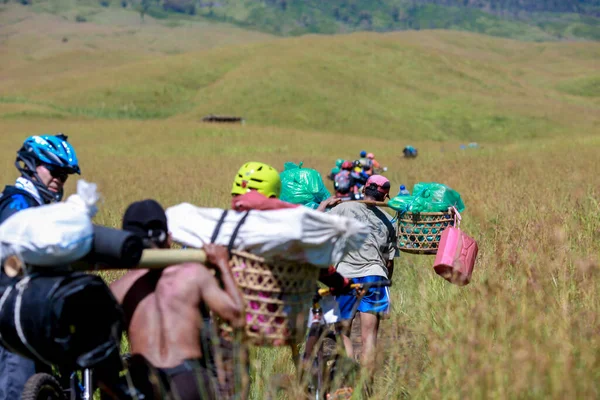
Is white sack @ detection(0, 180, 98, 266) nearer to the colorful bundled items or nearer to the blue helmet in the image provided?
the blue helmet

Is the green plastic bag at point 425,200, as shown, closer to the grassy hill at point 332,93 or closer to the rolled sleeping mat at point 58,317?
the rolled sleeping mat at point 58,317

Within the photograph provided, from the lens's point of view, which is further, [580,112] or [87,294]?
[580,112]

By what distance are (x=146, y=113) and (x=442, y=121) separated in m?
30.4

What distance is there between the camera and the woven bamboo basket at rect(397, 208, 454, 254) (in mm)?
6691

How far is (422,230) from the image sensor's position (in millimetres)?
6805

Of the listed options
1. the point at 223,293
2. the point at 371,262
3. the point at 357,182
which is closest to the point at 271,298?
the point at 223,293

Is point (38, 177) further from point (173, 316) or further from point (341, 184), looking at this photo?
point (341, 184)

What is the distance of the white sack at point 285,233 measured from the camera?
10.7 feet

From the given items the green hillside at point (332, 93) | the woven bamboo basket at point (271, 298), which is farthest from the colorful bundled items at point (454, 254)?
the green hillside at point (332, 93)

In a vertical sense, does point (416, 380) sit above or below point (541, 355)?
below

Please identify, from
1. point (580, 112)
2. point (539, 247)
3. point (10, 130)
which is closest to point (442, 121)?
point (580, 112)

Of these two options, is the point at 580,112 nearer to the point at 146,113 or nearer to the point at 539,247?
the point at 146,113

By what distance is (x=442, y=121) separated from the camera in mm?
75812

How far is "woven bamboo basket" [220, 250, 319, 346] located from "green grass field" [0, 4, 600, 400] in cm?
37
